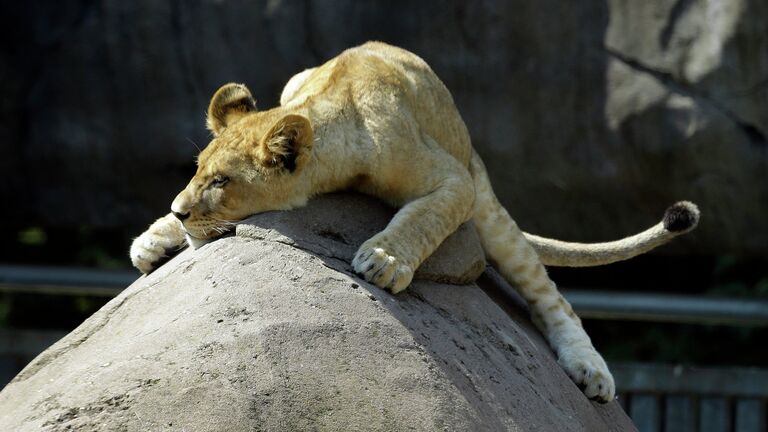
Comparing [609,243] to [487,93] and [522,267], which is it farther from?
[487,93]

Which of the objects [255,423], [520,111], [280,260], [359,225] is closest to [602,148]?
[520,111]

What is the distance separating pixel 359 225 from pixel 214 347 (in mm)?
760

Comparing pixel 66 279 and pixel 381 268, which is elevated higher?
pixel 381 268

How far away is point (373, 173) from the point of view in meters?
3.53

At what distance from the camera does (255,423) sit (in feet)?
8.73

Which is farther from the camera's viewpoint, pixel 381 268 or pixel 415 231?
pixel 415 231

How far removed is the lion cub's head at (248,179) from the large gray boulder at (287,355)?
0.07m

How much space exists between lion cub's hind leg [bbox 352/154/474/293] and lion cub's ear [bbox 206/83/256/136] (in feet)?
1.74

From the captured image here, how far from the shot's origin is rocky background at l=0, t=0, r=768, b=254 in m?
6.44

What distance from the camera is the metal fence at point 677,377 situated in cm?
649

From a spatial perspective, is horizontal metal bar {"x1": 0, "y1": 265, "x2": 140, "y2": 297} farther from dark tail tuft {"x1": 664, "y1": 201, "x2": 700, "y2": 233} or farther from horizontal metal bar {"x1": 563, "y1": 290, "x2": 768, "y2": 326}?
dark tail tuft {"x1": 664, "y1": 201, "x2": 700, "y2": 233}

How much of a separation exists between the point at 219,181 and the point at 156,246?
0.36 metres

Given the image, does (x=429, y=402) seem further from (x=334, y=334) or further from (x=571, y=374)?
(x=571, y=374)

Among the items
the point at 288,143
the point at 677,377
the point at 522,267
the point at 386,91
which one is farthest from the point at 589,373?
the point at 677,377
